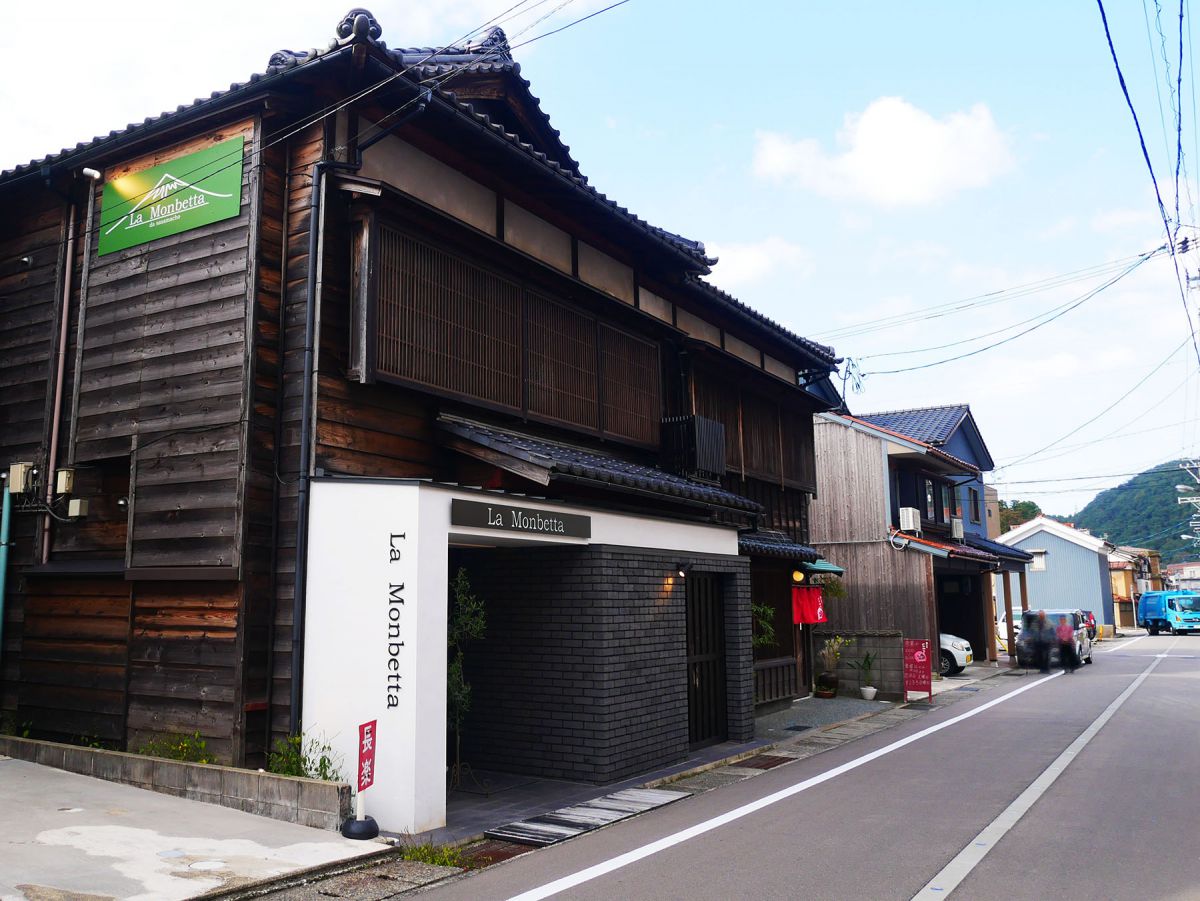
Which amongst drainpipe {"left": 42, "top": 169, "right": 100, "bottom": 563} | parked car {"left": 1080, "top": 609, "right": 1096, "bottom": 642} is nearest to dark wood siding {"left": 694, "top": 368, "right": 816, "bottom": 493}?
drainpipe {"left": 42, "top": 169, "right": 100, "bottom": 563}

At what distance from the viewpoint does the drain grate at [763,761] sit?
1088 cm

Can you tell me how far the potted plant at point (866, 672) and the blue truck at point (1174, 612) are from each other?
129ft

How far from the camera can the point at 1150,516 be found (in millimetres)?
90688

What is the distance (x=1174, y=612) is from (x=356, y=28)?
53.5 m

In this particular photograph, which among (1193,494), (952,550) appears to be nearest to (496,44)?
(952,550)

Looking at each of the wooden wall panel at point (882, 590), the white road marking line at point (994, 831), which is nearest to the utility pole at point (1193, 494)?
the wooden wall panel at point (882, 590)

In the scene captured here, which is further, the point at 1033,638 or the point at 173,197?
the point at 1033,638

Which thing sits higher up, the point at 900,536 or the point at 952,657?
the point at 900,536

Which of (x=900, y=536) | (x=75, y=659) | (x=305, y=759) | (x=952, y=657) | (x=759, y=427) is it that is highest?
(x=759, y=427)

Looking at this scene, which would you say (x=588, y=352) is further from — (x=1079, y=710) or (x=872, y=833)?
(x=1079, y=710)

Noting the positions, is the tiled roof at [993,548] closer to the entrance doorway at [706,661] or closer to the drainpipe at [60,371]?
the entrance doorway at [706,661]

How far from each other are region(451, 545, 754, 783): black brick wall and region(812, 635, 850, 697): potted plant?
829 cm

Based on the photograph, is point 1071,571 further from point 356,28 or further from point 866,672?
point 356,28

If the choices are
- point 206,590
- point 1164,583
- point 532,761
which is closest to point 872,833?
point 532,761
